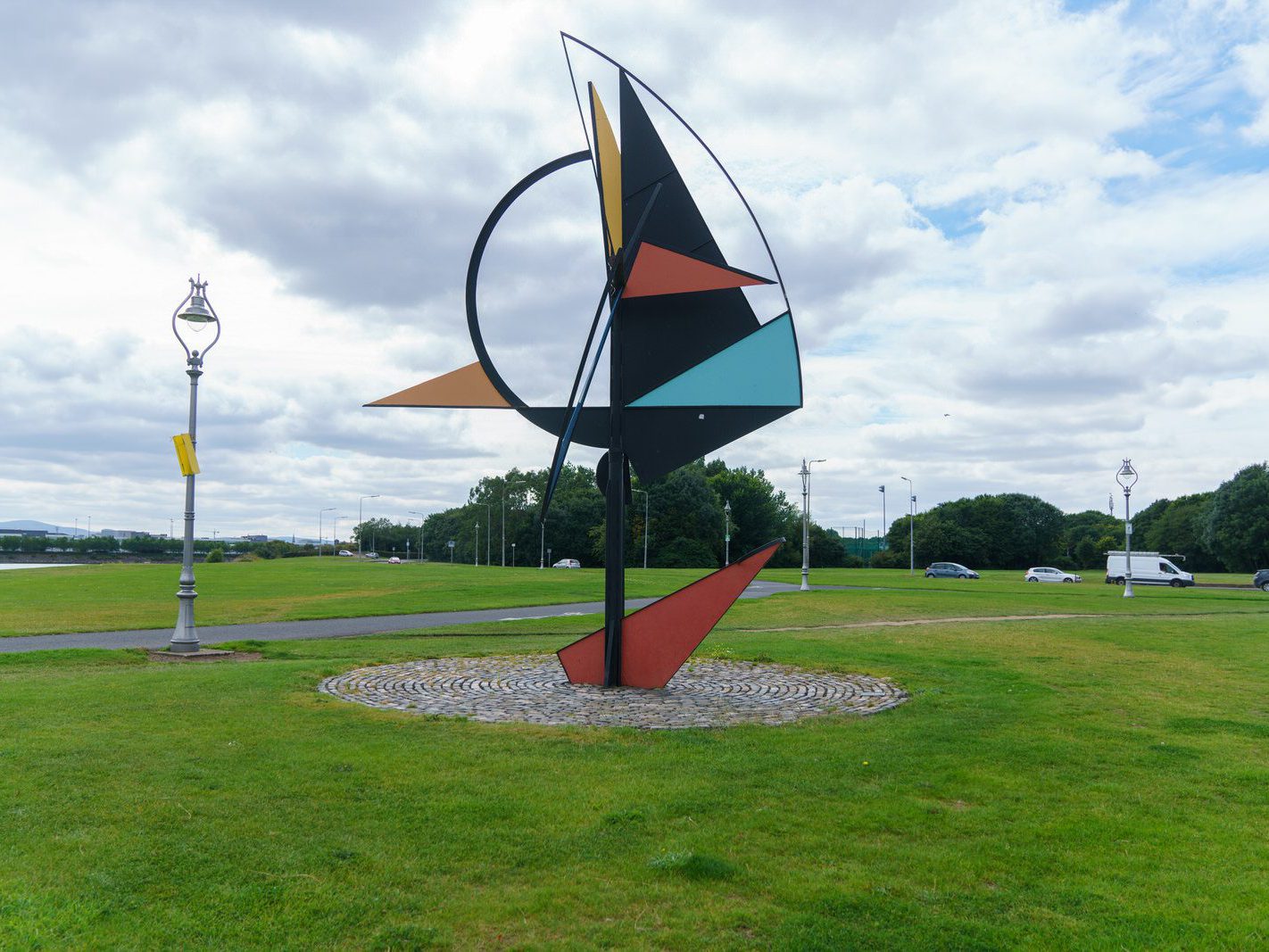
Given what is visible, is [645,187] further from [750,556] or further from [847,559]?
[847,559]

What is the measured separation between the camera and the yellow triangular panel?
1249cm

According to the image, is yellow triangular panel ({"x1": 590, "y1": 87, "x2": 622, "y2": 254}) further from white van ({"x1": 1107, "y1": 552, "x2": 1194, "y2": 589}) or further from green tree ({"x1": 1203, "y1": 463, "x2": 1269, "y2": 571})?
green tree ({"x1": 1203, "y1": 463, "x2": 1269, "y2": 571})

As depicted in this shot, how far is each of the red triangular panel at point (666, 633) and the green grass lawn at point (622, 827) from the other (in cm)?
215

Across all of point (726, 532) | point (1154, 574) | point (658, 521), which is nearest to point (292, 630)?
point (726, 532)

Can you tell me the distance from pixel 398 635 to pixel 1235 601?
31.3 meters

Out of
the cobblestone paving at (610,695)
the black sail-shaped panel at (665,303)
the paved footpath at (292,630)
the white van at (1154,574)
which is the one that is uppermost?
the black sail-shaped panel at (665,303)

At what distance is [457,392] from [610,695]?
15.3 feet

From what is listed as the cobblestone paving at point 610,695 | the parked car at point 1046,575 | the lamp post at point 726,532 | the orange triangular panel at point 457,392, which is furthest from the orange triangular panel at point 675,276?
the parked car at point 1046,575

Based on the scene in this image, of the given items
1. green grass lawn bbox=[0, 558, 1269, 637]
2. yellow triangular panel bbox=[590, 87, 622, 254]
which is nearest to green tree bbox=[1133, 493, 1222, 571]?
green grass lawn bbox=[0, 558, 1269, 637]

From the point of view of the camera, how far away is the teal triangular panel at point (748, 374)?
1197 centimetres

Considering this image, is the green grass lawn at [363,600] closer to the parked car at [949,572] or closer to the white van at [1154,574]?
the white van at [1154,574]

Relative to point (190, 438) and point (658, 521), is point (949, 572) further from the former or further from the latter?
point (190, 438)

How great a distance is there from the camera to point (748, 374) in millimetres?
12016

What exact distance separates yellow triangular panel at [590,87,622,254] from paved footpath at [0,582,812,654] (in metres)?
11.4
